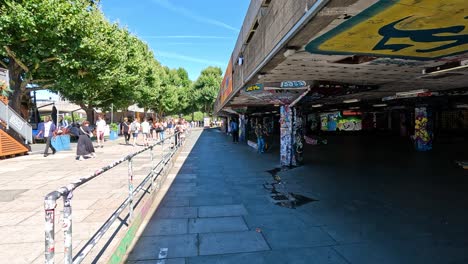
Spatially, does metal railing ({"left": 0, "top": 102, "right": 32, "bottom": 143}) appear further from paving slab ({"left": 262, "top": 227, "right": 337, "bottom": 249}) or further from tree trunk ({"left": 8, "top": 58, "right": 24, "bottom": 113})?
paving slab ({"left": 262, "top": 227, "right": 337, "bottom": 249})

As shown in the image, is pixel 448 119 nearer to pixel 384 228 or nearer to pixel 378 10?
pixel 384 228

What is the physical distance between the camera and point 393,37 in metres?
4.03

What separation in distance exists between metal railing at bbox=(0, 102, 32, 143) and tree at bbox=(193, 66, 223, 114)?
1992 inches

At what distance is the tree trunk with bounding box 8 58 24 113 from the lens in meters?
16.9

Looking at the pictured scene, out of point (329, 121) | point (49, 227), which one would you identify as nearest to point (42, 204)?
point (49, 227)

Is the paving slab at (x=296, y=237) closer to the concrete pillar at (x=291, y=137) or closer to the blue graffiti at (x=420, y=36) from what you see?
the blue graffiti at (x=420, y=36)

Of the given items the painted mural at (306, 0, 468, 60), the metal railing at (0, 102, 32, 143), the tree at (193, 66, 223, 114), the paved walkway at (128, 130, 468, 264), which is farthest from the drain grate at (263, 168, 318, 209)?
the tree at (193, 66, 223, 114)

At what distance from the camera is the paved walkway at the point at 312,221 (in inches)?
161

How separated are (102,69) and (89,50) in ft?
6.73

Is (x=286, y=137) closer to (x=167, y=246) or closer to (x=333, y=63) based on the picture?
(x=333, y=63)

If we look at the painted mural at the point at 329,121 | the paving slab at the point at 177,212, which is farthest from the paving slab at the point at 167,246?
the painted mural at the point at 329,121

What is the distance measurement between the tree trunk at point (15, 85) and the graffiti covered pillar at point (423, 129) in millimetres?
21179

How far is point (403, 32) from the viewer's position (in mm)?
3793

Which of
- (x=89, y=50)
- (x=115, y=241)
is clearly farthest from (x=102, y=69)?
(x=115, y=241)
